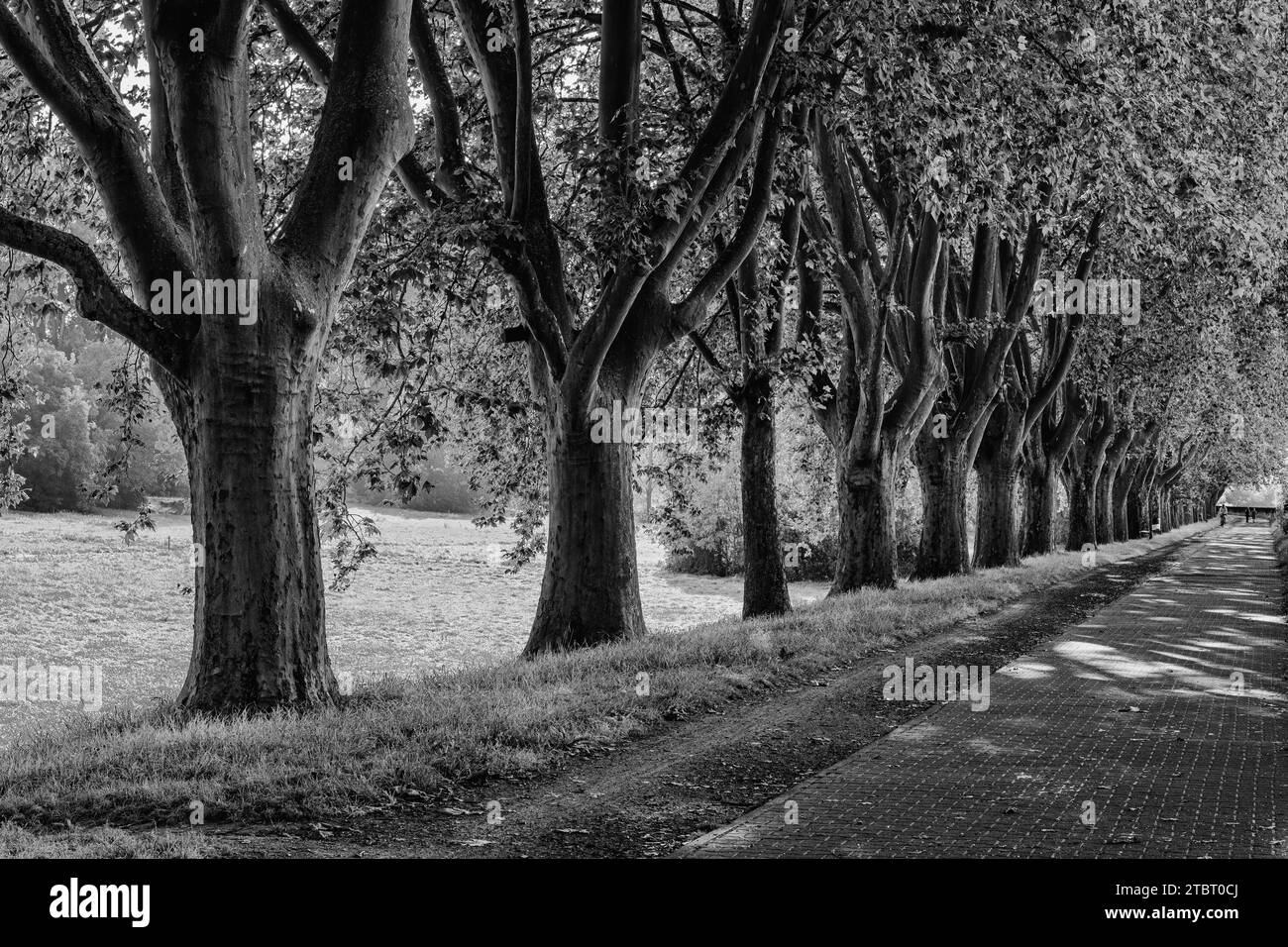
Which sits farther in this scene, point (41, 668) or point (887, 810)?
point (41, 668)

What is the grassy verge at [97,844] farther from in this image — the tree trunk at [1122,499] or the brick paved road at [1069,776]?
the tree trunk at [1122,499]

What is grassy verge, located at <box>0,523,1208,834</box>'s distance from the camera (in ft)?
20.6

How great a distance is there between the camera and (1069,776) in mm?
7508

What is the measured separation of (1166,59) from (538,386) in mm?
7879

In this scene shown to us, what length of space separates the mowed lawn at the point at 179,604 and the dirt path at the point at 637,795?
24.4ft

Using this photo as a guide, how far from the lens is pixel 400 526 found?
196 feet

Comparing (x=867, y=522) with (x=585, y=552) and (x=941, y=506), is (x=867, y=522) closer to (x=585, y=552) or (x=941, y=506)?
(x=941, y=506)

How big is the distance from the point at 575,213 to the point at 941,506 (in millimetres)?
13045

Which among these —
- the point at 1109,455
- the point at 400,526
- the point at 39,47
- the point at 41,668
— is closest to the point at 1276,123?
the point at 39,47

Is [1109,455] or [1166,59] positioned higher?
[1166,59]

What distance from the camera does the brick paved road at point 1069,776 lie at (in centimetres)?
594

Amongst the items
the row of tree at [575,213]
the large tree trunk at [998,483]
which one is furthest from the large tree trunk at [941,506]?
the large tree trunk at [998,483]

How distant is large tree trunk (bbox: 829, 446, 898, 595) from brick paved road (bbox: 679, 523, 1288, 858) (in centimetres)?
695
